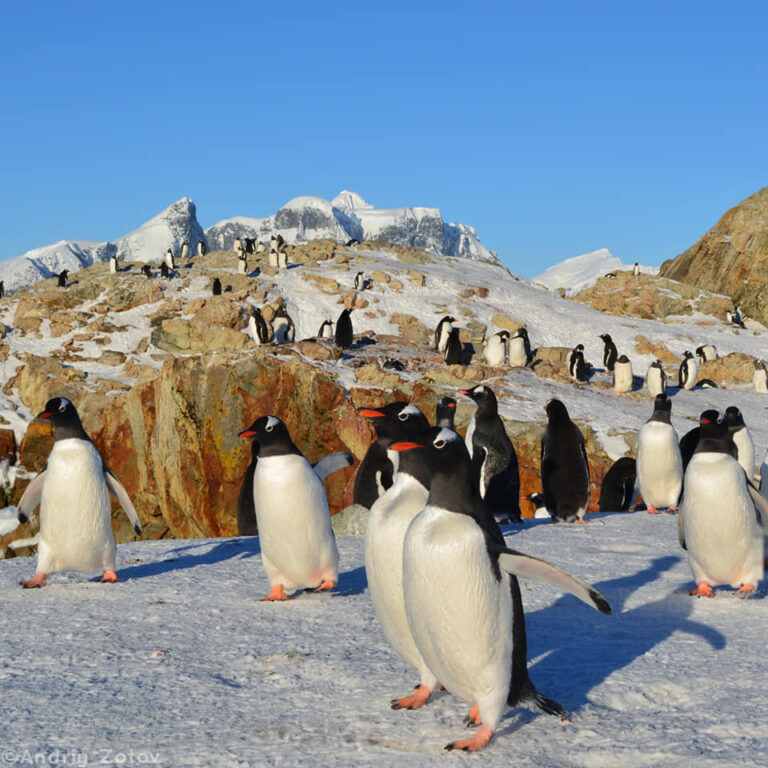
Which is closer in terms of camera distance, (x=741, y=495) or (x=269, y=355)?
(x=741, y=495)

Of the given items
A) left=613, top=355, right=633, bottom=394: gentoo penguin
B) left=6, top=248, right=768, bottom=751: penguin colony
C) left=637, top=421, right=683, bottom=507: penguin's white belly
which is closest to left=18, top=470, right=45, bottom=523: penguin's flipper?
left=6, top=248, right=768, bottom=751: penguin colony

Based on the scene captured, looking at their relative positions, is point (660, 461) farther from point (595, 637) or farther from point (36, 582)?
point (36, 582)

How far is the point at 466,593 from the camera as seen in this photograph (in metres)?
3.21

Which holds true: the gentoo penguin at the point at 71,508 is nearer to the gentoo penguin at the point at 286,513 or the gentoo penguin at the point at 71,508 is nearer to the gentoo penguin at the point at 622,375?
the gentoo penguin at the point at 286,513

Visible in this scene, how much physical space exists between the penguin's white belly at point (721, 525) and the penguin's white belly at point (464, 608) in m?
2.86

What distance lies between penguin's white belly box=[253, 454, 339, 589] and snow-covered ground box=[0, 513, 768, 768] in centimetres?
26

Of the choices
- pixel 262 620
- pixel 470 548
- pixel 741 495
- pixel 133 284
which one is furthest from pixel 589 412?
pixel 133 284

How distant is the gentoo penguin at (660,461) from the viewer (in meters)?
10.2

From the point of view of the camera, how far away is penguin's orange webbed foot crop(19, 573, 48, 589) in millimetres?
6062

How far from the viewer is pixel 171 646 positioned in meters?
4.50

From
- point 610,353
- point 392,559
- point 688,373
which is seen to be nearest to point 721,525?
point 392,559

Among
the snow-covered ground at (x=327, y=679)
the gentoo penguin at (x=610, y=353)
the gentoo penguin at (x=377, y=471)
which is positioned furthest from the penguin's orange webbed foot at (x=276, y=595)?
the gentoo penguin at (x=610, y=353)

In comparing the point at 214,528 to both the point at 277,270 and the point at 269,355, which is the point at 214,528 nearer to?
the point at 269,355

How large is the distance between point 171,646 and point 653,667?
8.49 ft
